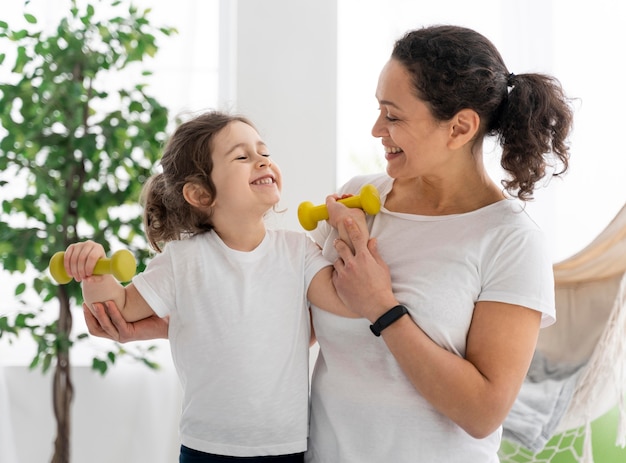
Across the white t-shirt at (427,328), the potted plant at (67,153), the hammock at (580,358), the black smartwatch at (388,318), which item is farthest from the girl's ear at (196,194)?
the hammock at (580,358)

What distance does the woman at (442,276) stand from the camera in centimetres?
134

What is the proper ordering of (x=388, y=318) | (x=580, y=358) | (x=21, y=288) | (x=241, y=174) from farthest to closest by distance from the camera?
(x=21, y=288) < (x=580, y=358) < (x=241, y=174) < (x=388, y=318)

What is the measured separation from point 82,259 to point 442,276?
659mm

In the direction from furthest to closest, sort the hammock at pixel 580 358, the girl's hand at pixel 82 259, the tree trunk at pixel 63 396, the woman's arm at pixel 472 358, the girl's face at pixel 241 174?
1. the tree trunk at pixel 63 396
2. the hammock at pixel 580 358
3. the girl's face at pixel 241 174
4. the girl's hand at pixel 82 259
5. the woman's arm at pixel 472 358

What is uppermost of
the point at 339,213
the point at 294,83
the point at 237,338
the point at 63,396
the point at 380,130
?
the point at 294,83

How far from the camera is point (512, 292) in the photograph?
1351 mm

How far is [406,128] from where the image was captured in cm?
146

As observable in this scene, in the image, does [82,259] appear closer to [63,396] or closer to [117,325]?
[117,325]

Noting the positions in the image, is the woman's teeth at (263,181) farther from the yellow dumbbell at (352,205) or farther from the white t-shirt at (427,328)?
the white t-shirt at (427,328)

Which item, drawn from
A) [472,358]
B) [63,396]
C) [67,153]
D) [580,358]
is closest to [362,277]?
[472,358]

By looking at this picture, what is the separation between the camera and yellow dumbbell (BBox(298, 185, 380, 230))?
4.95 ft

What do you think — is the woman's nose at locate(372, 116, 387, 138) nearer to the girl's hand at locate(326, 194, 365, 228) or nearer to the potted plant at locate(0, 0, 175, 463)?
the girl's hand at locate(326, 194, 365, 228)

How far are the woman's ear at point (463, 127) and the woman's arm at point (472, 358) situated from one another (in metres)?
0.31

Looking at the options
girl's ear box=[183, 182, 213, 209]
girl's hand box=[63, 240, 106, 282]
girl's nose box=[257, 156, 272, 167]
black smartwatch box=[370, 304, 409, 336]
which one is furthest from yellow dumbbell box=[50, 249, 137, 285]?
black smartwatch box=[370, 304, 409, 336]
